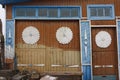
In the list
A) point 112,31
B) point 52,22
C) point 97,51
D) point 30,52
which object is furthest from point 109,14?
point 30,52

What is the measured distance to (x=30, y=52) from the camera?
14711mm

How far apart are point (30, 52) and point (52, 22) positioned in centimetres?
184

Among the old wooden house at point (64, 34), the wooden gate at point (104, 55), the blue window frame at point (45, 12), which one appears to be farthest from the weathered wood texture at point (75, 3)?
the wooden gate at point (104, 55)

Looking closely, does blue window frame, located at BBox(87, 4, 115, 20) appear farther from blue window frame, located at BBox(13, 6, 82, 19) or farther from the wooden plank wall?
blue window frame, located at BBox(13, 6, 82, 19)

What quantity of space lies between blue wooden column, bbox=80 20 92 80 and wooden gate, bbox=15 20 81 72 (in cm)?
28

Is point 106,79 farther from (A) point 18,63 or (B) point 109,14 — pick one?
(A) point 18,63

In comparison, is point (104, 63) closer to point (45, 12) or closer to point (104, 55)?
point (104, 55)

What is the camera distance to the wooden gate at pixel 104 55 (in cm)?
1473

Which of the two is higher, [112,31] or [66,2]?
[66,2]

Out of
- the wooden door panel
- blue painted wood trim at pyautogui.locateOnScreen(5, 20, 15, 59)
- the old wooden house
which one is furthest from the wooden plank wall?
the wooden door panel

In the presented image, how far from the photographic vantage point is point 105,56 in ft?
48.5

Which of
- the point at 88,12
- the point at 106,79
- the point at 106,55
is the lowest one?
the point at 106,79

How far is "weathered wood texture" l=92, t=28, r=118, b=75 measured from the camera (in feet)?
48.3

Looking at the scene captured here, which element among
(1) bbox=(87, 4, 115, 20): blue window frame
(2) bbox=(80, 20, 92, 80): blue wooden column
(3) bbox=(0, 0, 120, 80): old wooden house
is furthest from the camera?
(1) bbox=(87, 4, 115, 20): blue window frame
